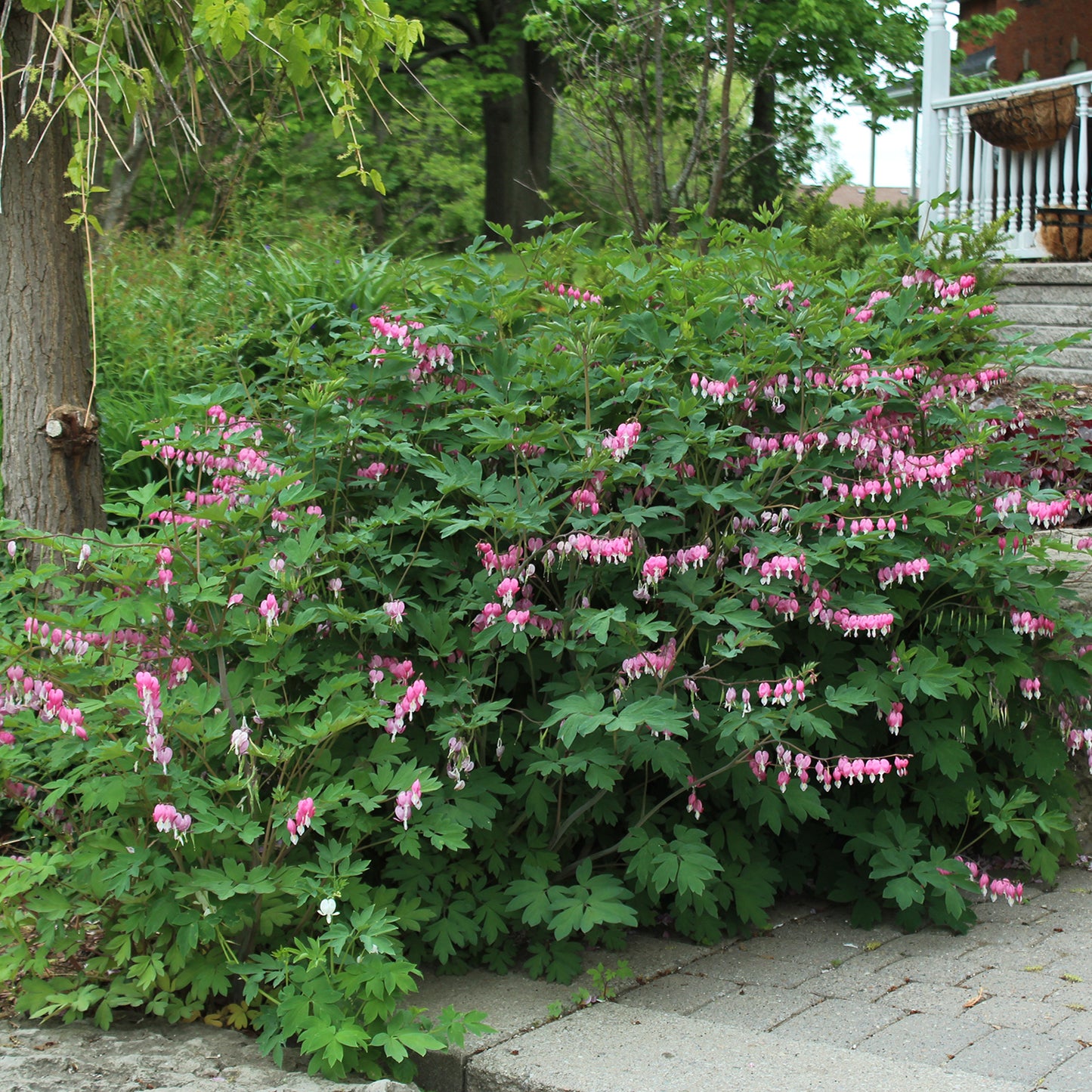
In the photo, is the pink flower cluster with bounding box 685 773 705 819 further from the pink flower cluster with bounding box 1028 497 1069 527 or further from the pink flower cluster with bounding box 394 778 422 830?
the pink flower cluster with bounding box 1028 497 1069 527

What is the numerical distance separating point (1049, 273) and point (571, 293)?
21.9ft

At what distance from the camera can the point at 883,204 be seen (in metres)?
8.29

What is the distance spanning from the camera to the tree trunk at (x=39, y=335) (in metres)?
4.23

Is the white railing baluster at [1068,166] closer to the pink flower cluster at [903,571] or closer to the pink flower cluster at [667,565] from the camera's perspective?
the pink flower cluster at [903,571]

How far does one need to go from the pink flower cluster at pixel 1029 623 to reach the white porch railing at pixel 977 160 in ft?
24.1

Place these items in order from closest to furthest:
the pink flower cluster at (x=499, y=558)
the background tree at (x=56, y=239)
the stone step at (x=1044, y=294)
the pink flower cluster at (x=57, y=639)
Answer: the pink flower cluster at (x=57, y=639) < the pink flower cluster at (x=499, y=558) < the background tree at (x=56, y=239) < the stone step at (x=1044, y=294)

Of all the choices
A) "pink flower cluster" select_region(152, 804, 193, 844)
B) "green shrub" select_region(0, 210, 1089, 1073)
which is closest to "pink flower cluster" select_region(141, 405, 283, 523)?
"green shrub" select_region(0, 210, 1089, 1073)

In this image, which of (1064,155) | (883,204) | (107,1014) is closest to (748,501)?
(107,1014)

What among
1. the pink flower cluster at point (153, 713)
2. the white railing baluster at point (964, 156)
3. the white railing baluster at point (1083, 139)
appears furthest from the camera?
the white railing baluster at point (964, 156)

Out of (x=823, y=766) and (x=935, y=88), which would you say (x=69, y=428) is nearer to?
(x=823, y=766)

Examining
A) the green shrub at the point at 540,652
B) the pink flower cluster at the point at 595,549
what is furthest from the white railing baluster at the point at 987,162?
the pink flower cluster at the point at 595,549

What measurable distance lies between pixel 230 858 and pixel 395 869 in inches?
23.5

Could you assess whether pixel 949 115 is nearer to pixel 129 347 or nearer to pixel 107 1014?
pixel 129 347

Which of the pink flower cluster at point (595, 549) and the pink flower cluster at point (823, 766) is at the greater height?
the pink flower cluster at point (595, 549)
